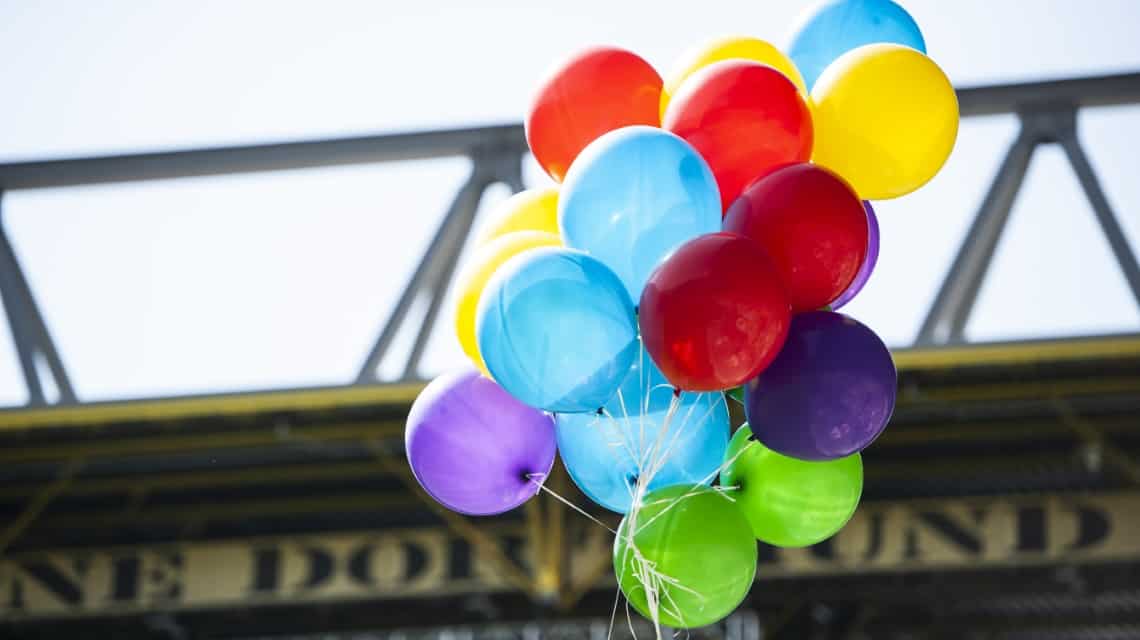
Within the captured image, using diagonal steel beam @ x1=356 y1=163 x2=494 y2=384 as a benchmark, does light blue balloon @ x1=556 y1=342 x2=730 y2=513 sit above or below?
above

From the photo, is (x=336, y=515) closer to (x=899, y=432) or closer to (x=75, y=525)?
(x=75, y=525)

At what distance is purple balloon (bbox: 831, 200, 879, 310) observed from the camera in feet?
15.0

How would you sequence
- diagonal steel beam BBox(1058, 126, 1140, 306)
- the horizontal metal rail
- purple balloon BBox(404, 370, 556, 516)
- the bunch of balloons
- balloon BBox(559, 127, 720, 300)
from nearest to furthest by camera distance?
the bunch of balloons
balloon BBox(559, 127, 720, 300)
purple balloon BBox(404, 370, 556, 516)
diagonal steel beam BBox(1058, 126, 1140, 306)
the horizontal metal rail

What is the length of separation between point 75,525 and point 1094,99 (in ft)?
27.8

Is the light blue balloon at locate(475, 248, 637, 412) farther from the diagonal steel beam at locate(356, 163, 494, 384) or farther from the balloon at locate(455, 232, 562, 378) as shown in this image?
the diagonal steel beam at locate(356, 163, 494, 384)

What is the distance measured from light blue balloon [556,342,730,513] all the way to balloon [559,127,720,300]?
13.0 inches

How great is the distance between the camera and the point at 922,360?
8.38m

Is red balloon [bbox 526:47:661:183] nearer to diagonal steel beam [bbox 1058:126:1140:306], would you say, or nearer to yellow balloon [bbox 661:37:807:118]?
yellow balloon [bbox 661:37:807:118]

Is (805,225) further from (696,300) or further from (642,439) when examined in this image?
(642,439)

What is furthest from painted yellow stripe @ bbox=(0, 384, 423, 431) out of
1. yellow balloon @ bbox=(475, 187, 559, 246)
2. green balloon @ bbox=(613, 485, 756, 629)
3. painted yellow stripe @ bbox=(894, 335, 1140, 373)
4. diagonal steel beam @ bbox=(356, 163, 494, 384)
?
green balloon @ bbox=(613, 485, 756, 629)

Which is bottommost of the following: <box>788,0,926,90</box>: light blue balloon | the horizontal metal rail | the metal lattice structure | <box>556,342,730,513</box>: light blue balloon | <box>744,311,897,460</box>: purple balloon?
the metal lattice structure

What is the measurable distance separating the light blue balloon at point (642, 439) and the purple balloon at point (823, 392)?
0.31 meters

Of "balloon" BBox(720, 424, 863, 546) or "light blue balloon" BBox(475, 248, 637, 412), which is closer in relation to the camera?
"light blue balloon" BBox(475, 248, 637, 412)

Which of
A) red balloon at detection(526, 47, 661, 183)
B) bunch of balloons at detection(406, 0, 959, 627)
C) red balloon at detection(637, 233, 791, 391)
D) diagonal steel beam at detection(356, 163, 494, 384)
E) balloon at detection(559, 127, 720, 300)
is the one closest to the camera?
red balloon at detection(637, 233, 791, 391)
